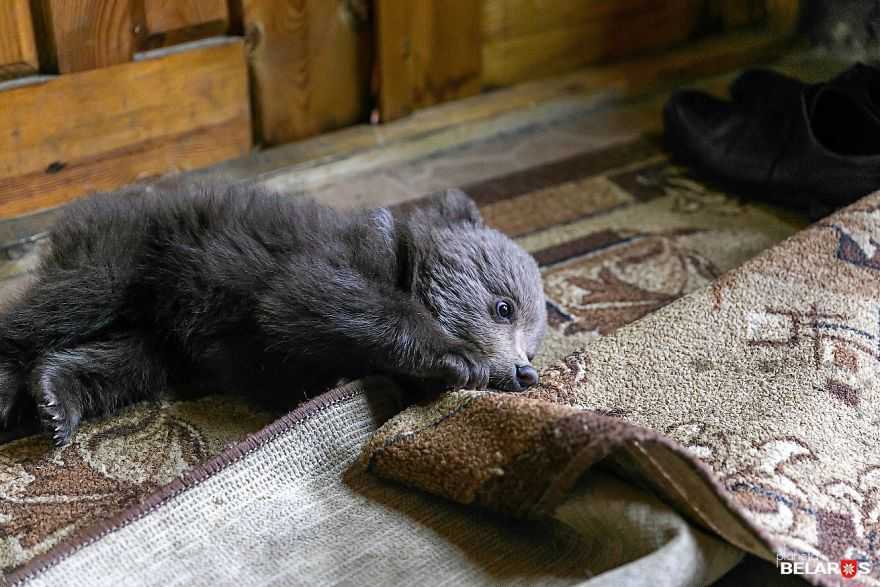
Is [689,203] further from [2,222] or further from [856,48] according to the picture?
[2,222]

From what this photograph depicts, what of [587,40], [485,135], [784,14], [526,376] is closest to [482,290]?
Answer: [526,376]

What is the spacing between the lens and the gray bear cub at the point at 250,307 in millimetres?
1917

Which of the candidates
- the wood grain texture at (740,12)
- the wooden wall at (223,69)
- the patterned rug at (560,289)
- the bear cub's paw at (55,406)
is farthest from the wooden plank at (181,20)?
the wood grain texture at (740,12)

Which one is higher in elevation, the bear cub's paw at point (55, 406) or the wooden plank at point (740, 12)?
the wooden plank at point (740, 12)

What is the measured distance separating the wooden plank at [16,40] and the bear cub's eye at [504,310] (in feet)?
4.28

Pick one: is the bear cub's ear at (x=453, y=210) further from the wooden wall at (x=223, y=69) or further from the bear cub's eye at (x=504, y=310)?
the wooden wall at (x=223, y=69)

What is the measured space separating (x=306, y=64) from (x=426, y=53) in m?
0.42

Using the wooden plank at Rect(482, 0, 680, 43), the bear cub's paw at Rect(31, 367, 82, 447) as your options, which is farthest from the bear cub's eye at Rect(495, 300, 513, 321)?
the wooden plank at Rect(482, 0, 680, 43)

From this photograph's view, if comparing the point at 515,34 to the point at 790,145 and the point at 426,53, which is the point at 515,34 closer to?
the point at 426,53

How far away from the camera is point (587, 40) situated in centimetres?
374

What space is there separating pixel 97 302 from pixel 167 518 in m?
0.53

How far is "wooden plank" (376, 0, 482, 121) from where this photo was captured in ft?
10.3

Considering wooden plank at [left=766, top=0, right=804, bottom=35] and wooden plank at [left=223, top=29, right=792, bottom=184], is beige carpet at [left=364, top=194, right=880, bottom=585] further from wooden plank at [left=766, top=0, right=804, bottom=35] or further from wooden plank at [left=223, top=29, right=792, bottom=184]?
wooden plank at [left=766, top=0, right=804, bottom=35]

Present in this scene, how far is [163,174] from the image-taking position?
2.85m
